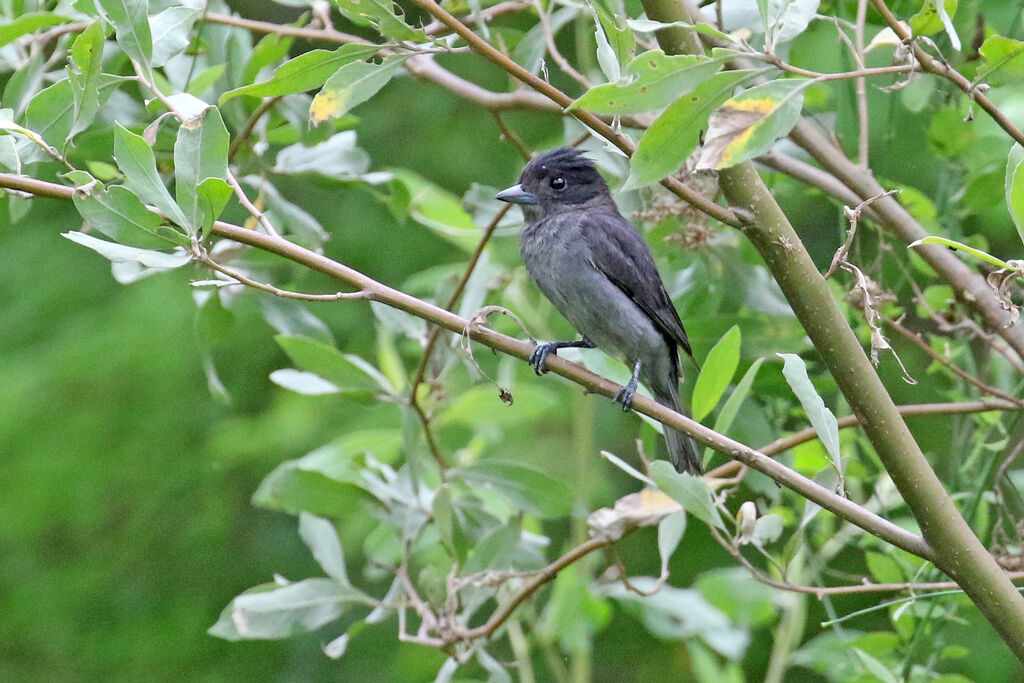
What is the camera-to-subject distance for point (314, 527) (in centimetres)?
265

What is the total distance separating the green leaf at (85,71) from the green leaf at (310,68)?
205 millimetres

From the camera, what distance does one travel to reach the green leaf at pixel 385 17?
1.75 metres

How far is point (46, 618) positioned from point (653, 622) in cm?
274

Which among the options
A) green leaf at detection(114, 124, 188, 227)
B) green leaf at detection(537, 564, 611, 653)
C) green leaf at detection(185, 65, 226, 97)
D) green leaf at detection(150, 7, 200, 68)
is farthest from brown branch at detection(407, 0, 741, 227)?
green leaf at detection(537, 564, 611, 653)

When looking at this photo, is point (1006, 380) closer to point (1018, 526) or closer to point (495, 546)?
point (1018, 526)

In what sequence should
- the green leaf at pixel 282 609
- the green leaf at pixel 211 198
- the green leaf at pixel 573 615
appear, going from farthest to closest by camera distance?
the green leaf at pixel 573 615
the green leaf at pixel 282 609
the green leaf at pixel 211 198

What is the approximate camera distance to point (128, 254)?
162cm

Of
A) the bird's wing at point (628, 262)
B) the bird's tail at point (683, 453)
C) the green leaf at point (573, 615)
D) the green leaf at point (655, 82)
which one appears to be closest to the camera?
the green leaf at point (655, 82)

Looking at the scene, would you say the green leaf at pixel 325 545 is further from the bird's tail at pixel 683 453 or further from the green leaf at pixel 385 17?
the green leaf at pixel 385 17

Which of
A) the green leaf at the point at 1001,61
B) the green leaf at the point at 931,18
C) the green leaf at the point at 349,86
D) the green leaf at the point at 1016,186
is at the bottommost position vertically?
the green leaf at the point at 349,86

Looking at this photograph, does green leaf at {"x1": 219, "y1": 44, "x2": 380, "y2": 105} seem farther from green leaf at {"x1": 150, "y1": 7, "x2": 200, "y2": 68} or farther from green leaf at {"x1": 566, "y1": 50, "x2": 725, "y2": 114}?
green leaf at {"x1": 566, "y1": 50, "x2": 725, "y2": 114}

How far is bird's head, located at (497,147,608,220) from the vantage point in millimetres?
3230

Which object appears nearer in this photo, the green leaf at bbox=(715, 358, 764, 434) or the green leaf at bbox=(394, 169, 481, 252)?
the green leaf at bbox=(715, 358, 764, 434)

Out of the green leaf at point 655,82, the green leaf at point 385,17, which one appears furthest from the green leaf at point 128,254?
the green leaf at point 655,82
